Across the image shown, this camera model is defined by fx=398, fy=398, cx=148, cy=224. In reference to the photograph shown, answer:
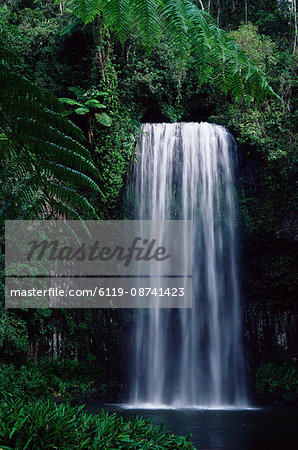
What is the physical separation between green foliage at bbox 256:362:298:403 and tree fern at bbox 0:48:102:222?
11.1 meters

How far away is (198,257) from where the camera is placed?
1265cm

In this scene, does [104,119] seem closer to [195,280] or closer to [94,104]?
[94,104]

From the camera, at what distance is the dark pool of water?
21.1 ft

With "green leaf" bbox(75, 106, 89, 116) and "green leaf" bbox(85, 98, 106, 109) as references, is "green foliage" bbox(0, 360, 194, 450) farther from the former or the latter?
"green leaf" bbox(85, 98, 106, 109)

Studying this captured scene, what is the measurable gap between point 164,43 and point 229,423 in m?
12.6

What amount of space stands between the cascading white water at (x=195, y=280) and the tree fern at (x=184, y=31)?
10419mm

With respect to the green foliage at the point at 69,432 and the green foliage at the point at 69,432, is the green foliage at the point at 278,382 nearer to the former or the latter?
the green foliage at the point at 69,432

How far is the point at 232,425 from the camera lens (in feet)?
25.8

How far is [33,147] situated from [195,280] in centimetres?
1050

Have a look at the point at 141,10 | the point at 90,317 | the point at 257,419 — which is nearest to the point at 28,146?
the point at 141,10

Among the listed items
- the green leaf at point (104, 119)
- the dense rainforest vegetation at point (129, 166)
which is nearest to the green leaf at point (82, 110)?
the dense rainforest vegetation at point (129, 166)

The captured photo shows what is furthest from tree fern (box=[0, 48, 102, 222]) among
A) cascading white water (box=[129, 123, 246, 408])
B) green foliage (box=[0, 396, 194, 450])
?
cascading white water (box=[129, 123, 246, 408])

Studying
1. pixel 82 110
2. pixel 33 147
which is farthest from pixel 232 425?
pixel 82 110

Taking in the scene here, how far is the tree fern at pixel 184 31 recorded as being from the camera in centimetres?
196
